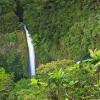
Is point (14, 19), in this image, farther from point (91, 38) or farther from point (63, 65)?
point (63, 65)

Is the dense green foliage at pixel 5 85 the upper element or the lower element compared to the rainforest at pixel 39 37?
lower

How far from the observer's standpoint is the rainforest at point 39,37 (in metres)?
13.4

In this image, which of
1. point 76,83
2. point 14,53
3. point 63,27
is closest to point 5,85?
point 63,27

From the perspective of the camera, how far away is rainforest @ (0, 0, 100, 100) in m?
13.4

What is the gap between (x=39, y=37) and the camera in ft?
53.9

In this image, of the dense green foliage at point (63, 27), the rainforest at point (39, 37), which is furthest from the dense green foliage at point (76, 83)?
the dense green foliage at point (63, 27)

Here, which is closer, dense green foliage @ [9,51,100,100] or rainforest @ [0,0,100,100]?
dense green foliage @ [9,51,100,100]

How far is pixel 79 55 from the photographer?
1388 centimetres

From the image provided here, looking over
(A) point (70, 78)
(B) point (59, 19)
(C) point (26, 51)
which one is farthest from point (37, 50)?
(A) point (70, 78)

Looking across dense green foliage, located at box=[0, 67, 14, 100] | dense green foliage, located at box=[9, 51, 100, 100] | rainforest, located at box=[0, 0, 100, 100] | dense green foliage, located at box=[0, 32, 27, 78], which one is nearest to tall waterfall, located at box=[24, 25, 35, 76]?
rainforest, located at box=[0, 0, 100, 100]

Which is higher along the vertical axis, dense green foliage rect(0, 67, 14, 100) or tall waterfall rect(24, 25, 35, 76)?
tall waterfall rect(24, 25, 35, 76)

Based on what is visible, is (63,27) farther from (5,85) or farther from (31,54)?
(5,85)

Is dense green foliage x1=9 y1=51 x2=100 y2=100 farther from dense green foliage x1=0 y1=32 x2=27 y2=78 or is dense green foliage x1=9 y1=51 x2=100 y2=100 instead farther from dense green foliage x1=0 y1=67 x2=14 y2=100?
dense green foliage x1=0 y1=32 x2=27 y2=78

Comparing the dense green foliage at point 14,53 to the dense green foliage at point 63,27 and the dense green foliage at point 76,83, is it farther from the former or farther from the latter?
the dense green foliage at point 76,83
